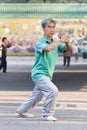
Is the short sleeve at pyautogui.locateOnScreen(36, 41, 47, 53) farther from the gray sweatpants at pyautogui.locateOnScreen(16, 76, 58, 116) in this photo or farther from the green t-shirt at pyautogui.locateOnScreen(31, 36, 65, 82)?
the gray sweatpants at pyautogui.locateOnScreen(16, 76, 58, 116)

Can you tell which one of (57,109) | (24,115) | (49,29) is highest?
(49,29)

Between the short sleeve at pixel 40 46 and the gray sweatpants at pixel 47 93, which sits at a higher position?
the short sleeve at pixel 40 46

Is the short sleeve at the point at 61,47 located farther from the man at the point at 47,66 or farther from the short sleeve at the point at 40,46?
the short sleeve at the point at 40,46

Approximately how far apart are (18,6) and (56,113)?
24708 millimetres

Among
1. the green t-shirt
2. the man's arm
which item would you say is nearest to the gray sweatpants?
the green t-shirt

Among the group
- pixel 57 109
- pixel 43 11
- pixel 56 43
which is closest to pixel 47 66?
pixel 56 43

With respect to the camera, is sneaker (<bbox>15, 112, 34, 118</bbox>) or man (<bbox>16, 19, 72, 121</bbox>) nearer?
man (<bbox>16, 19, 72, 121</bbox>)

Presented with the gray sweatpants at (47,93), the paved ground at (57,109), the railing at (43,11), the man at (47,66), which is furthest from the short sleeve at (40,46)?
the railing at (43,11)

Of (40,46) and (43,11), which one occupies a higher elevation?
(40,46)

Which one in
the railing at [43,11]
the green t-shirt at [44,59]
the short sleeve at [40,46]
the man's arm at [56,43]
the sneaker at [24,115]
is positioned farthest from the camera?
the railing at [43,11]

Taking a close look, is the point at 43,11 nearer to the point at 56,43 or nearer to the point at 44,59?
the point at 44,59

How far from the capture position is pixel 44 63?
10.7 m

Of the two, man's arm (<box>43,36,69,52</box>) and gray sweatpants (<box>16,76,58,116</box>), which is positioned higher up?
man's arm (<box>43,36,69,52</box>)

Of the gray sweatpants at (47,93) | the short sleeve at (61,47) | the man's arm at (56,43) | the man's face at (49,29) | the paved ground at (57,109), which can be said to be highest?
the man's face at (49,29)
